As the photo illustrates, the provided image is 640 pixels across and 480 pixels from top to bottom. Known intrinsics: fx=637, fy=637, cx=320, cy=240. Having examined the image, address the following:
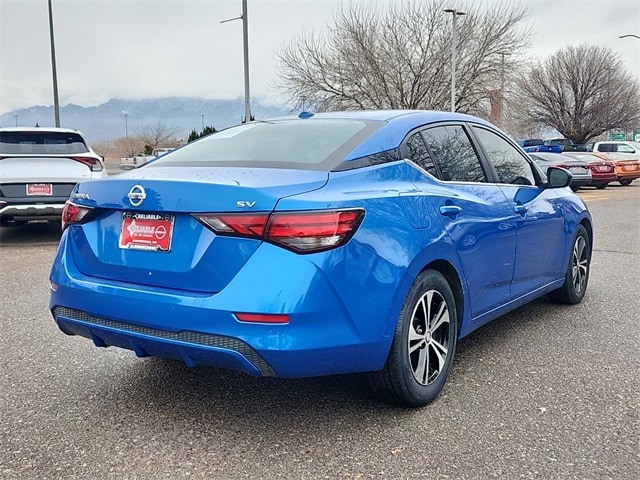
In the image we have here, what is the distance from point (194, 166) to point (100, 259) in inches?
25.3

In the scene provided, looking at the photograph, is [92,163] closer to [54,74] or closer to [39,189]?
[39,189]

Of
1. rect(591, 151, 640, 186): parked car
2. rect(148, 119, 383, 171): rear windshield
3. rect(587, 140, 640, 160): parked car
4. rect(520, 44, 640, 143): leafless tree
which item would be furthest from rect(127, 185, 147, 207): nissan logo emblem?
rect(520, 44, 640, 143): leafless tree

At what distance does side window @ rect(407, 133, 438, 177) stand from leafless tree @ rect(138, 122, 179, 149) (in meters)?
64.8

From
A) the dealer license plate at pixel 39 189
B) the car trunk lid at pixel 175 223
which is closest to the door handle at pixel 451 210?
the car trunk lid at pixel 175 223

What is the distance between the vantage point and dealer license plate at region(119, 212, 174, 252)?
9.04ft

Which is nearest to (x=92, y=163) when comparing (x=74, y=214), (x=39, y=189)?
(x=39, y=189)

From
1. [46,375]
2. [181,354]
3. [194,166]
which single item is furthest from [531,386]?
[46,375]

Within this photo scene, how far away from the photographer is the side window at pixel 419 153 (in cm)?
336

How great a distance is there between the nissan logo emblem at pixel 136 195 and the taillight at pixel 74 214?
12.2 inches

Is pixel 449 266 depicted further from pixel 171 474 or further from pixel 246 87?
pixel 246 87

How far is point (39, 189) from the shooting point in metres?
8.29

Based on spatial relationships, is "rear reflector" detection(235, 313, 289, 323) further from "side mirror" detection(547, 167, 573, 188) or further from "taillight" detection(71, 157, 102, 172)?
"taillight" detection(71, 157, 102, 172)

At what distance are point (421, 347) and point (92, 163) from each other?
22.8ft

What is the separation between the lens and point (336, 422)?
3.02 metres
